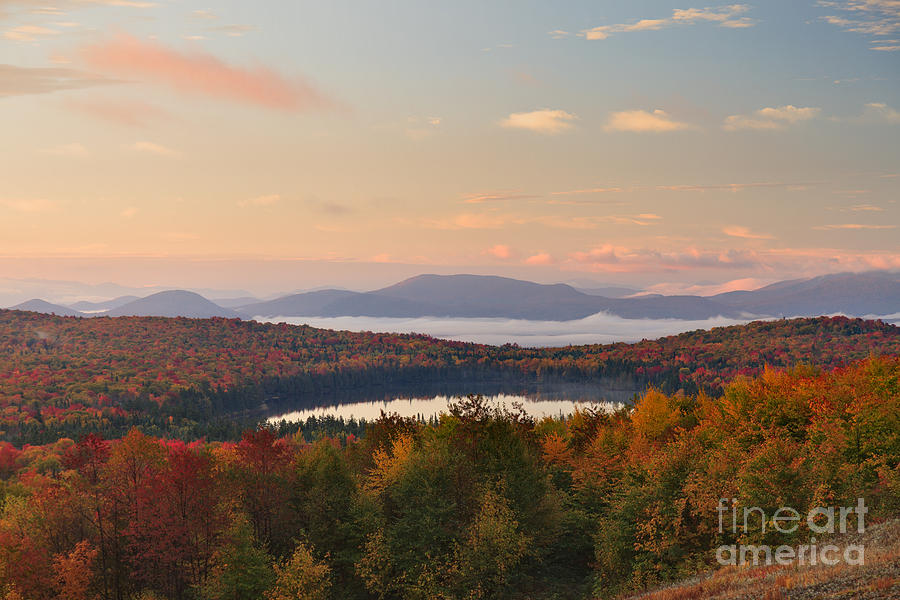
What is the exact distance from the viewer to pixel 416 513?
5547 centimetres

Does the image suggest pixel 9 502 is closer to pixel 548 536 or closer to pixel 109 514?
pixel 109 514

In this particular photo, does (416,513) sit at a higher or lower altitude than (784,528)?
lower

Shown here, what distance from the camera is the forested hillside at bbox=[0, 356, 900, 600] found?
1914 inches

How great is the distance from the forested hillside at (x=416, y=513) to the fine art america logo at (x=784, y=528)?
848 millimetres

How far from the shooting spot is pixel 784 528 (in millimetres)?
42656

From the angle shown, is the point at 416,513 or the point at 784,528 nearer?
the point at 784,528

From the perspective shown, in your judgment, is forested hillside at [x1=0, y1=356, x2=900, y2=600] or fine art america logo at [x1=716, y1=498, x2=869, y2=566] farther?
forested hillside at [x1=0, y1=356, x2=900, y2=600]

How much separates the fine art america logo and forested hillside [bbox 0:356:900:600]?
2.78 feet

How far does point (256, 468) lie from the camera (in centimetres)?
5981

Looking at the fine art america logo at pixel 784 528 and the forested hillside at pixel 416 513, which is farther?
the forested hillside at pixel 416 513

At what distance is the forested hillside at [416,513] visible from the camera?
48.6 meters

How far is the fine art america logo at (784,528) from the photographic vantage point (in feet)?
115

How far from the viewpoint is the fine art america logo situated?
3516 cm

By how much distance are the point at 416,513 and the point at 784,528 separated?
1153 inches
